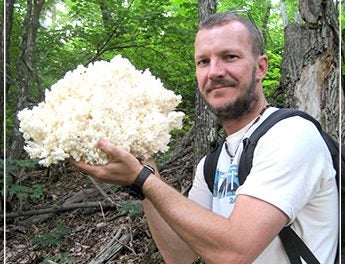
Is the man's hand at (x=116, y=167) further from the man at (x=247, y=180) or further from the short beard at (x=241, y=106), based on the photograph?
the short beard at (x=241, y=106)

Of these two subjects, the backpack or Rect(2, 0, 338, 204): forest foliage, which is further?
Rect(2, 0, 338, 204): forest foliage

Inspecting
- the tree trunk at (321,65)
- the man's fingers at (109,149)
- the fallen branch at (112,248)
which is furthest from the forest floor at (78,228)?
the man's fingers at (109,149)

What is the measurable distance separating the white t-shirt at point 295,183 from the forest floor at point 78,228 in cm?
296

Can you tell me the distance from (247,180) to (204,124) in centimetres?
362

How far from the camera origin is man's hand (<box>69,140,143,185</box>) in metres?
1.82

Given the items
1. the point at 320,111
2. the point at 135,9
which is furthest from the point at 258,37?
the point at 135,9

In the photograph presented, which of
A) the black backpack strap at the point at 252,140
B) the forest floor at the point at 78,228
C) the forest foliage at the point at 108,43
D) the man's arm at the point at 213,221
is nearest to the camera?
the man's arm at the point at 213,221

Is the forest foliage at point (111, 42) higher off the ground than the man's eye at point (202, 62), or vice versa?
the forest foliage at point (111, 42)

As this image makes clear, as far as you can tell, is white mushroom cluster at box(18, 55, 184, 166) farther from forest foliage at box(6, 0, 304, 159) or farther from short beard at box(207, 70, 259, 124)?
forest foliage at box(6, 0, 304, 159)

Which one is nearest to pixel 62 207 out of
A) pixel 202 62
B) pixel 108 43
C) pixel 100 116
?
A: pixel 108 43

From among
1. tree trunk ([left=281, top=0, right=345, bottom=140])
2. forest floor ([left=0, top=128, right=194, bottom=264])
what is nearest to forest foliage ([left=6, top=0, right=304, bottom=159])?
forest floor ([left=0, top=128, right=194, bottom=264])

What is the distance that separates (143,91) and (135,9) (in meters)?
A: 4.66

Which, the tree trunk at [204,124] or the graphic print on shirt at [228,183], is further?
the tree trunk at [204,124]

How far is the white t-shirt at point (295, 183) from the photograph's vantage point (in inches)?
70.3
